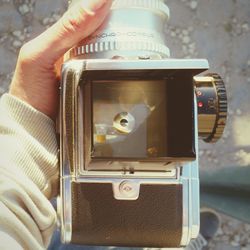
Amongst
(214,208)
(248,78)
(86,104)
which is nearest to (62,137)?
(86,104)

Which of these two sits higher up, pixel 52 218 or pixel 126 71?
pixel 126 71

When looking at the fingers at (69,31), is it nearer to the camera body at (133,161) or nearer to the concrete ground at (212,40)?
the camera body at (133,161)

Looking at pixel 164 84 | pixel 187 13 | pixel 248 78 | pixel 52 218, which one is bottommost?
pixel 52 218

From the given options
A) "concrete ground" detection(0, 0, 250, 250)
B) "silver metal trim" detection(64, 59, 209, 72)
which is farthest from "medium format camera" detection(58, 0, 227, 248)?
"concrete ground" detection(0, 0, 250, 250)

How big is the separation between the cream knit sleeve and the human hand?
13mm

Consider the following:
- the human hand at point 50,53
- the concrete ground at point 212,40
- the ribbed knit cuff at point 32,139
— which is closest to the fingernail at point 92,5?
the human hand at point 50,53

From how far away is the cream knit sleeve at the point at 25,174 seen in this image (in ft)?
1.65

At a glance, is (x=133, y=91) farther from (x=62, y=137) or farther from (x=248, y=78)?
(x=248, y=78)

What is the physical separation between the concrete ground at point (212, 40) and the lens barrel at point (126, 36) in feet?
1.38

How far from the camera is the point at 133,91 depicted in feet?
1.59

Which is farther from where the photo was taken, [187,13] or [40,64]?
[187,13]

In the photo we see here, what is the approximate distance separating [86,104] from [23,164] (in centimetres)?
9

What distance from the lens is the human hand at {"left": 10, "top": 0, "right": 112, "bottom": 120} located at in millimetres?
497

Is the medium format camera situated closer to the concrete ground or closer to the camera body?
the camera body
